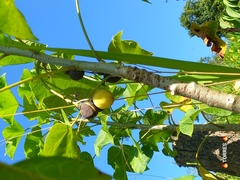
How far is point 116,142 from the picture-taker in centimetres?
214

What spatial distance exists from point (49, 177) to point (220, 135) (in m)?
2.20

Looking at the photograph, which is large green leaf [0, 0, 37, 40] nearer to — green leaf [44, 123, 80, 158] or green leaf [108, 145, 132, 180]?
green leaf [44, 123, 80, 158]

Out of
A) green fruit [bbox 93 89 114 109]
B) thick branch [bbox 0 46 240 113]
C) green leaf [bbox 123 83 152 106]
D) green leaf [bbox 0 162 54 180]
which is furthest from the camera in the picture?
green leaf [bbox 123 83 152 106]

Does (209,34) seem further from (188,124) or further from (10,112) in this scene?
(10,112)

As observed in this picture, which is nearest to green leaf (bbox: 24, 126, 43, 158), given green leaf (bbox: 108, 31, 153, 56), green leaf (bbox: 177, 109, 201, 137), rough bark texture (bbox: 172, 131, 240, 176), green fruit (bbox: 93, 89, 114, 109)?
green leaf (bbox: 177, 109, 201, 137)

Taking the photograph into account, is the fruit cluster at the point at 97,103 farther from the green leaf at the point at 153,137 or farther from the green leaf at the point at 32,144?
the green leaf at the point at 32,144

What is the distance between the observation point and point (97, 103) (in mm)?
945

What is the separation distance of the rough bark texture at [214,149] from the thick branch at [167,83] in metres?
1.67

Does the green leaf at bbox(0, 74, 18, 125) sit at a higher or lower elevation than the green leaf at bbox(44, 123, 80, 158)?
lower

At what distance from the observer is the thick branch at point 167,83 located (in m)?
0.72

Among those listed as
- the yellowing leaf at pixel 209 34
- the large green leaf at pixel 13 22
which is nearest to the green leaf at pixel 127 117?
the yellowing leaf at pixel 209 34

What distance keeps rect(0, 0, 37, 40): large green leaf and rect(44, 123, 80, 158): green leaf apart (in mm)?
547

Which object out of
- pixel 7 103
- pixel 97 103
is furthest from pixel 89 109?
pixel 7 103

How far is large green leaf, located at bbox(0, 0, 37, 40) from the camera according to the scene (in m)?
0.54
